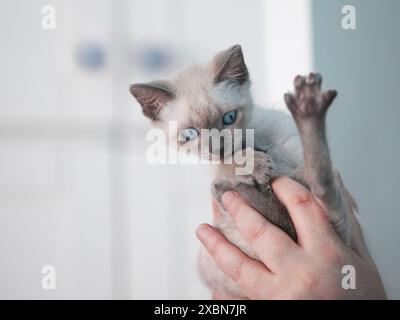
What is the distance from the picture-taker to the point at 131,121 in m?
1.18

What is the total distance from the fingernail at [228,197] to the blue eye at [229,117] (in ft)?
0.52

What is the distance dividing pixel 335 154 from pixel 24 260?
0.93 meters

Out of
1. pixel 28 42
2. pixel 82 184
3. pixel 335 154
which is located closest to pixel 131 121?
pixel 82 184

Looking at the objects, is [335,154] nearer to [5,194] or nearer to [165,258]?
[165,258]

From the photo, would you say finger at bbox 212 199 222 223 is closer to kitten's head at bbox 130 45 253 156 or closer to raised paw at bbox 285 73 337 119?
kitten's head at bbox 130 45 253 156

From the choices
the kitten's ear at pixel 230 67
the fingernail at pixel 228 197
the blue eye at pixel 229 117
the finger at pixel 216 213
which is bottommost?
the finger at pixel 216 213

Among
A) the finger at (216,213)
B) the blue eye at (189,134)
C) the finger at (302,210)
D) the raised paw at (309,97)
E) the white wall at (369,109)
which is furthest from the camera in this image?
the white wall at (369,109)

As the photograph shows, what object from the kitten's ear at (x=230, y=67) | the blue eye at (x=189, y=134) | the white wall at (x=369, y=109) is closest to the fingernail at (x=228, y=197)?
the blue eye at (x=189, y=134)

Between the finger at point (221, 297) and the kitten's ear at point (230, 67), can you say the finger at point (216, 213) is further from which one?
the kitten's ear at point (230, 67)

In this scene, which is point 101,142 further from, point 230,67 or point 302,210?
point 302,210

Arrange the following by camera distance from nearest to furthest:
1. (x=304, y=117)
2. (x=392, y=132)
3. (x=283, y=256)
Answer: (x=304, y=117) < (x=283, y=256) < (x=392, y=132)

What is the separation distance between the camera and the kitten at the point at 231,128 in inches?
37.8

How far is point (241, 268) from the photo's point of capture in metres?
0.96

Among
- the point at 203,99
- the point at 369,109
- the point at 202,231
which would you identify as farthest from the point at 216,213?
the point at 369,109
